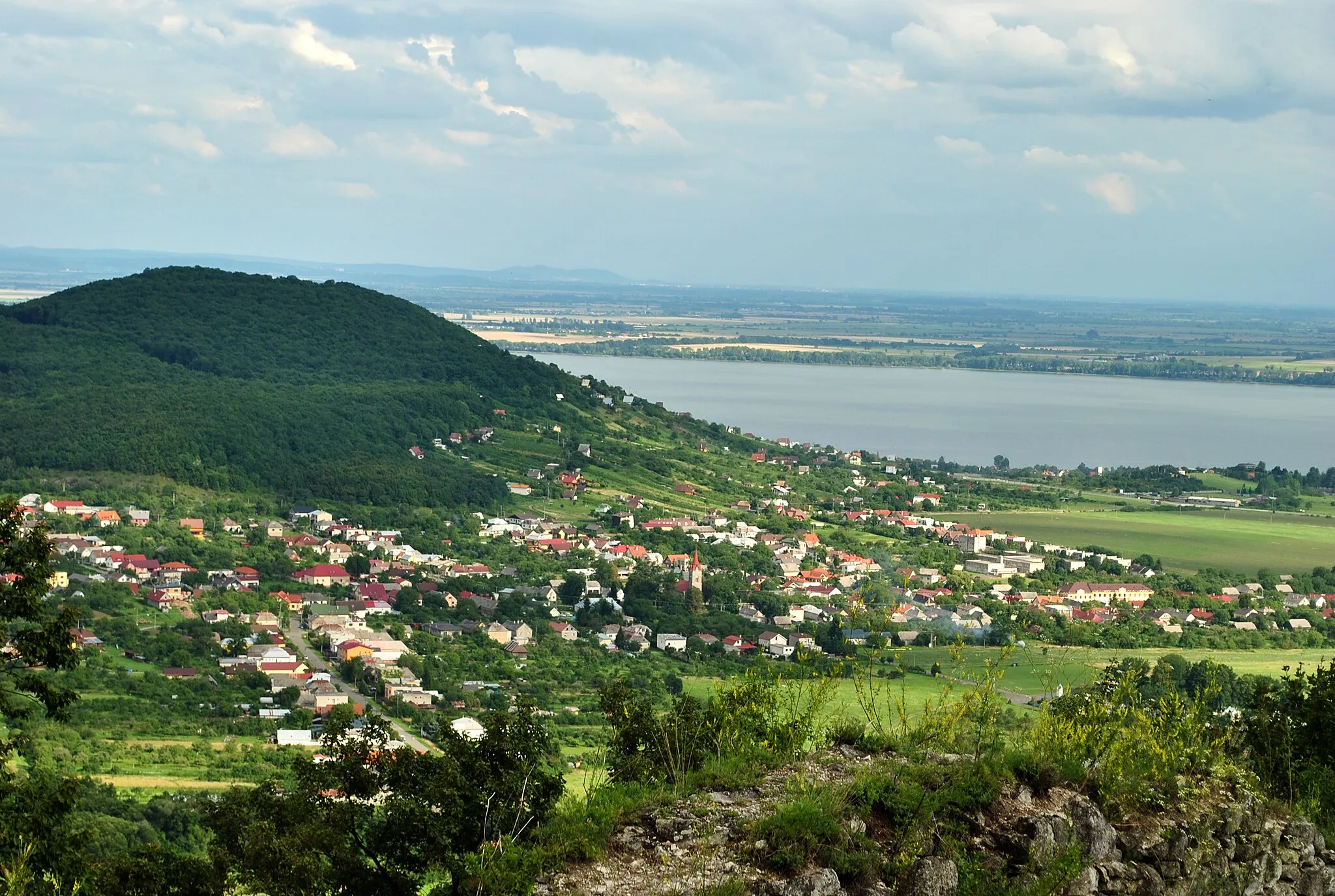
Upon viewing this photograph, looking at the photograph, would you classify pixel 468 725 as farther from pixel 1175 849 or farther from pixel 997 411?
pixel 997 411

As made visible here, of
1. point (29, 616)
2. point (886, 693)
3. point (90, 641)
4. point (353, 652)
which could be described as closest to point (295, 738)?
point (353, 652)

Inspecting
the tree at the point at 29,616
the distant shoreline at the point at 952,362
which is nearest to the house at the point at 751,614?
the tree at the point at 29,616

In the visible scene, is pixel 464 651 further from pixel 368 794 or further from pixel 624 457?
pixel 624 457

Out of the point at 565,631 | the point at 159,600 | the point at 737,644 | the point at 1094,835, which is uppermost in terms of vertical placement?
the point at 1094,835

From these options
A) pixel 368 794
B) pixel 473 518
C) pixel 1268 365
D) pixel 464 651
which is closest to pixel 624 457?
pixel 473 518

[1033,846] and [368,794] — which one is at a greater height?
[1033,846]

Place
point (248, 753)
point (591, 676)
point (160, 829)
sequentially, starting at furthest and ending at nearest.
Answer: point (591, 676) → point (248, 753) → point (160, 829)

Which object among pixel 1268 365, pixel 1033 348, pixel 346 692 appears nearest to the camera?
pixel 346 692
